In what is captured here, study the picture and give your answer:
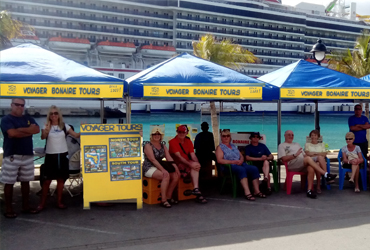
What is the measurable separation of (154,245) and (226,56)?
12.1 meters

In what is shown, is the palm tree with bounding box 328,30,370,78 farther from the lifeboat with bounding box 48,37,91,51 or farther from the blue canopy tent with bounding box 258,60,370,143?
the lifeboat with bounding box 48,37,91,51

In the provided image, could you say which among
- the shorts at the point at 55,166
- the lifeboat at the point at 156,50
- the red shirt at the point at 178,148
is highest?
the lifeboat at the point at 156,50

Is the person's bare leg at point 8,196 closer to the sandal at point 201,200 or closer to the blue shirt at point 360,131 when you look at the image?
the sandal at point 201,200

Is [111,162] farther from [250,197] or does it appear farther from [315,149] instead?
[315,149]

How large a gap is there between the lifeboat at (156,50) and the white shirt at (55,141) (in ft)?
156

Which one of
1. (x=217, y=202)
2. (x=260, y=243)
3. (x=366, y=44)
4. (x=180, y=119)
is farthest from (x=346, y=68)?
(x=180, y=119)

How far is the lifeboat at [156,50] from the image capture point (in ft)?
168

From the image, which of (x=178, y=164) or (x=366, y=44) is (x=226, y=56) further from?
(x=178, y=164)

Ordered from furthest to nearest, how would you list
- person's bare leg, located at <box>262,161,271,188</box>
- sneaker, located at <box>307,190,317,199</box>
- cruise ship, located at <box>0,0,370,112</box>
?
cruise ship, located at <box>0,0,370,112</box>
person's bare leg, located at <box>262,161,271,188</box>
sneaker, located at <box>307,190,317,199</box>

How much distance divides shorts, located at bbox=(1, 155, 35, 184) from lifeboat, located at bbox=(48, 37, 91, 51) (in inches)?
1847

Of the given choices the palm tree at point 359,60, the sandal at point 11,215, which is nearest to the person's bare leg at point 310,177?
the sandal at point 11,215

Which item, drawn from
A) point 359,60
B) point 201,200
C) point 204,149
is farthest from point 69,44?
point 201,200

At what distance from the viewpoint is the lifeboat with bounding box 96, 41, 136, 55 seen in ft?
161

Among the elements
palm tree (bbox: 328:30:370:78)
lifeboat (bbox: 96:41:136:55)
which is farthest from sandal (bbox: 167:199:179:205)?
lifeboat (bbox: 96:41:136:55)
